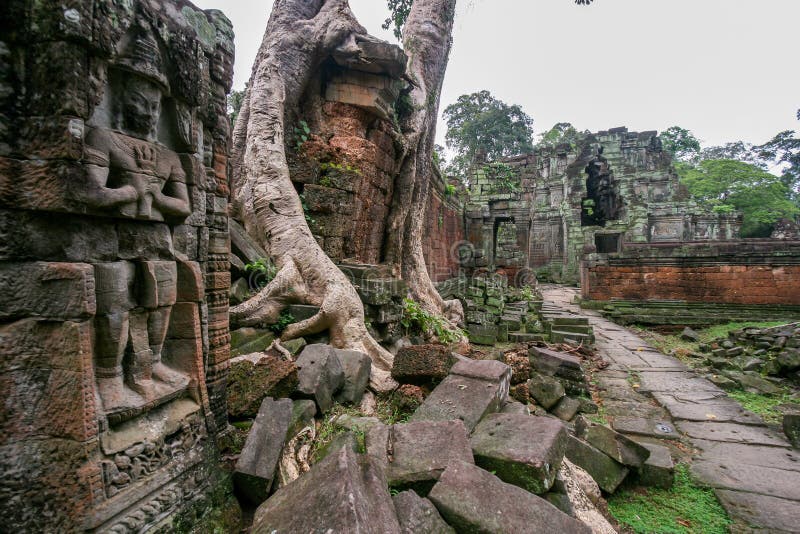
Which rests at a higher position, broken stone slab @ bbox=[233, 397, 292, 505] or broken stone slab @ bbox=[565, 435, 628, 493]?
broken stone slab @ bbox=[233, 397, 292, 505]

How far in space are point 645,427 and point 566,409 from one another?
773 mm

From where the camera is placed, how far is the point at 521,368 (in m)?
3.92

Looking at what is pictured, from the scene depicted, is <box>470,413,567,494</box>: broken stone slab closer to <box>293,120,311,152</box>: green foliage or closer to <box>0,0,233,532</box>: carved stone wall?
<box>0,0,233,532</box>: carved stone wall

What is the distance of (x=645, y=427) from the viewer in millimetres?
3543

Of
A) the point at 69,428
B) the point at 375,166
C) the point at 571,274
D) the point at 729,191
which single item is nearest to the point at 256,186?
the point at 375,166

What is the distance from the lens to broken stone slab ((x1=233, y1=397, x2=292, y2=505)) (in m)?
1.74

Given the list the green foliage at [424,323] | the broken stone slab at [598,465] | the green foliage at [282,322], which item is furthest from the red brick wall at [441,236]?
the broken stone slab at [598,465]

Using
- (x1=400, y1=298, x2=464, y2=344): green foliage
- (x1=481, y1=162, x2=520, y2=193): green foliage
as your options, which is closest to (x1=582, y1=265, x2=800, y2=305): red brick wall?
(x1=481, y1=162, x2=520, y2=193): green foliage

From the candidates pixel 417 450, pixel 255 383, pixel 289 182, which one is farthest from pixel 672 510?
pixel 289 182

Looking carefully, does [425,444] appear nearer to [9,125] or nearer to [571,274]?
[9,125]

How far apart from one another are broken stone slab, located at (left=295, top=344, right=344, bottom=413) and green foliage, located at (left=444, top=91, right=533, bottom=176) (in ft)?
102

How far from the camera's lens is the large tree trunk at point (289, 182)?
3.82m

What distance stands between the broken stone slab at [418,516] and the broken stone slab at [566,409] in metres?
2.34

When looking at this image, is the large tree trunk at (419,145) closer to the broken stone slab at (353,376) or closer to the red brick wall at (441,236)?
the red brick wall at (441,236)
